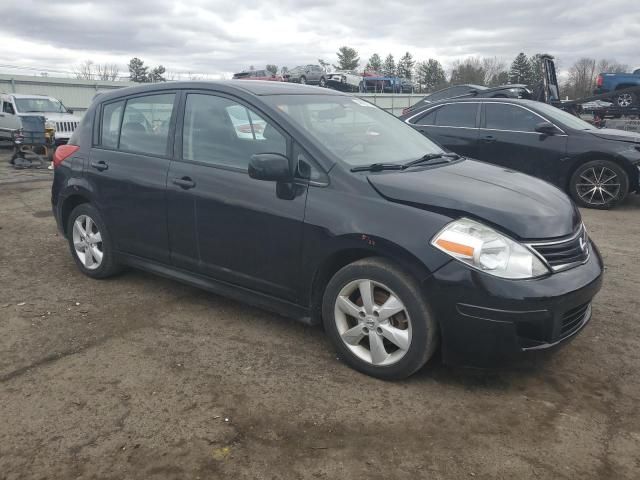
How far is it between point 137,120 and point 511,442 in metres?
3.62

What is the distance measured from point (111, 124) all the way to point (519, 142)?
6.37 meters

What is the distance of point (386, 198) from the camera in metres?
3.13

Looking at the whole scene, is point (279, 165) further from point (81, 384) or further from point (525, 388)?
point (525, 388)

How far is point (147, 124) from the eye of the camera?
4.36 m

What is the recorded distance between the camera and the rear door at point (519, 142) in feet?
27.7

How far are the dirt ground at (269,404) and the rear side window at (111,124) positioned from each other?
1396 mm

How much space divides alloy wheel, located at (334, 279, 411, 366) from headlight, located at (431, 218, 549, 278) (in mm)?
426

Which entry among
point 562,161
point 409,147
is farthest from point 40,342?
point 562,161

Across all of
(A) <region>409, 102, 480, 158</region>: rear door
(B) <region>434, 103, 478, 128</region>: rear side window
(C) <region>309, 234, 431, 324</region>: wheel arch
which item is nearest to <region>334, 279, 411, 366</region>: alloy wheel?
(C) <region>309, 234, 431, 324</region>: wheel arch

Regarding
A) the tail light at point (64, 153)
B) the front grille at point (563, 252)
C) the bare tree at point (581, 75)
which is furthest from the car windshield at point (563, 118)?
the bare tree at point (581, 75)

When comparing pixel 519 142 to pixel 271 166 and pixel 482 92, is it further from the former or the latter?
pixel 271 166

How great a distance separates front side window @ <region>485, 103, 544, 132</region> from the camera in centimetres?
859

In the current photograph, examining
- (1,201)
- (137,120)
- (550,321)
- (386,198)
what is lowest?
(1,201)

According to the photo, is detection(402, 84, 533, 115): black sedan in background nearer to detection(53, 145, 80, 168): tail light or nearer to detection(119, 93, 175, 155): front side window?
detection(119, 93, 175, 155): front side window
